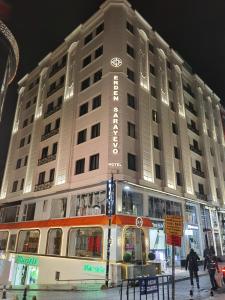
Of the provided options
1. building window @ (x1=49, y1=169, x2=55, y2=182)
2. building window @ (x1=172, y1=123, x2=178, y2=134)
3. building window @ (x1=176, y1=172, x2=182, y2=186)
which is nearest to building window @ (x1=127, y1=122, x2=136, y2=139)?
building window @ (x1=176, y1=172, x2=182, y2=186)

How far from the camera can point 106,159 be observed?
961 inches

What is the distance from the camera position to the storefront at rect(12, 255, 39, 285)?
26.9m

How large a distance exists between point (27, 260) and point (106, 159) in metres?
14.1

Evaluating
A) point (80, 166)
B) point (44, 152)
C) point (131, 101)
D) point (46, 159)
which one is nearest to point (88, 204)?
point (80, 166)

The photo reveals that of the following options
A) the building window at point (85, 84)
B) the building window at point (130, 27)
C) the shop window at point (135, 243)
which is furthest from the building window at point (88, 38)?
the shop window at point (135, 243)

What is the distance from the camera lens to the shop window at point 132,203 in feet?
77.8

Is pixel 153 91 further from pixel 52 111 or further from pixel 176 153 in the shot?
pixel 52 111

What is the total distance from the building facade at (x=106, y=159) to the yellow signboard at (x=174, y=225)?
10.1 meters

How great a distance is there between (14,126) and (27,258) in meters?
23.8

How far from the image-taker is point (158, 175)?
95.0 ft

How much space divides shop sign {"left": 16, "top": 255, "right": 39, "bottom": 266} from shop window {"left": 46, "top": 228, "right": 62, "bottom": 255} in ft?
4.87

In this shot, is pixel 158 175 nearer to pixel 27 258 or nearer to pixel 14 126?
pixel 27 258

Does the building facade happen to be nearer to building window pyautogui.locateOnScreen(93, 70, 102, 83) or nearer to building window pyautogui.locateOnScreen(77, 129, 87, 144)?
building window pyautogui.locateOnScreen(77, 129, 87, 144)

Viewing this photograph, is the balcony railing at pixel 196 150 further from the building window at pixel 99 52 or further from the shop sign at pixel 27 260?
the shop sign at pixel 27 260
